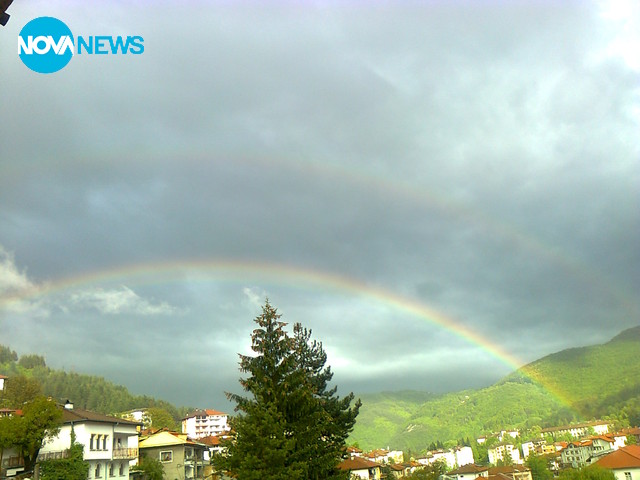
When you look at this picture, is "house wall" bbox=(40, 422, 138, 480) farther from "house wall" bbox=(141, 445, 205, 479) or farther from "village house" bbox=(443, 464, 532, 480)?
"village house" bbox=(443, 464, 532, 480)

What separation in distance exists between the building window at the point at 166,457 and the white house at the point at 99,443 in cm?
905

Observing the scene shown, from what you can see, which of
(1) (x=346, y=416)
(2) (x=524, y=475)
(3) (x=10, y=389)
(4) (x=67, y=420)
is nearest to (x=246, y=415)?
(1) (x=346, y=416)

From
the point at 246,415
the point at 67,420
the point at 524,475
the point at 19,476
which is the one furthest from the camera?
the point at 524,475

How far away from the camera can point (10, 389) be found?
109 m

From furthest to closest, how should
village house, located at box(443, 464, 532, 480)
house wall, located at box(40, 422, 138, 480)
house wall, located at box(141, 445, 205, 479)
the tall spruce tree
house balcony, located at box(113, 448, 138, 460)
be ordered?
village house, located at box(443, 464, 532, 480) → house wall, located at box(141, 445, 205, 479) → house balcony, located at box(113, 448, 138, 460) → house wall, located at box(40, 422, 138, 480) → the tall spruce tree

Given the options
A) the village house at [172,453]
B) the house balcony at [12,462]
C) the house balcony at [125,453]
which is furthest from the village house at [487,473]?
the house balcony at [12,462]

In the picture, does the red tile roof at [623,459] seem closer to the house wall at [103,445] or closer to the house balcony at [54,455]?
→ the house wall at [103,445]

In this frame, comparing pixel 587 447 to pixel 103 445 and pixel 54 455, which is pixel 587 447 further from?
pixel 54 455

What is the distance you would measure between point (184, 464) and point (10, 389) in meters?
56.3

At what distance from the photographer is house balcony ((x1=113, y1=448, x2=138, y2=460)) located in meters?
61.9

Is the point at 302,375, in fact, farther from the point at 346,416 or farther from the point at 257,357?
the point at 346,416

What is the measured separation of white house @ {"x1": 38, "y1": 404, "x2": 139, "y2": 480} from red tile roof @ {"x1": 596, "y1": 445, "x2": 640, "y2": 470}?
3582 inches

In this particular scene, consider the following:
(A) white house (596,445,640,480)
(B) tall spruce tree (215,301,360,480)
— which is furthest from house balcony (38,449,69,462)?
(A) white house (596,445,640,480)

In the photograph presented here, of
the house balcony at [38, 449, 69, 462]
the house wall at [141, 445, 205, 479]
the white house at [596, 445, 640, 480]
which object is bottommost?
the white house at [596, 445, 640, 480]
